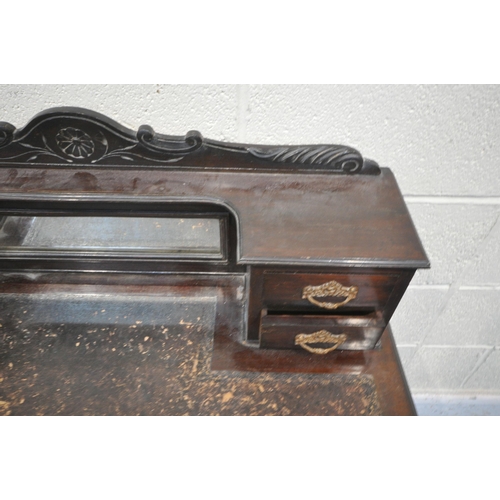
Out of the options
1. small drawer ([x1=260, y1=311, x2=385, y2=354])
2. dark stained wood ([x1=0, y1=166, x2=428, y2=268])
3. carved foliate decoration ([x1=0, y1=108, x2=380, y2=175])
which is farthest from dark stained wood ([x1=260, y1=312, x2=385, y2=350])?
carved foliate decoration ([x1=0, y1=108, x2=380, y2=175])

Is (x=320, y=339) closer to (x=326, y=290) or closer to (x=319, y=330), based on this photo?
(x=319, y=330)

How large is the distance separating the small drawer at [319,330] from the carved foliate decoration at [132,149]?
0.98ft

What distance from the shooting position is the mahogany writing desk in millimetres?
723

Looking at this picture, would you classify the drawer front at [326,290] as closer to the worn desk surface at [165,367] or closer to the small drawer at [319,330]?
the small drawer at [319,330]

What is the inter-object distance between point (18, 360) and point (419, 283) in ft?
3.57

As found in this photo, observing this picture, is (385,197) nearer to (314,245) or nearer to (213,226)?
(314,245)

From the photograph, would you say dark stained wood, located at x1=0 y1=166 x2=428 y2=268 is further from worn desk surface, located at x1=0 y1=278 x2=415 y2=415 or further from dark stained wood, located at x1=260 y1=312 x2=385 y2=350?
worn desk surface, located at x1=0 y1=278 x2=415 y2=415

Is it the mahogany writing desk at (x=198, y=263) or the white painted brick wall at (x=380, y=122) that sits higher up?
the white painted brick wall at (x=380, y=122)

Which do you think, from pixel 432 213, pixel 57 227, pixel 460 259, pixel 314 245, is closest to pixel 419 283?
pixel 460 259

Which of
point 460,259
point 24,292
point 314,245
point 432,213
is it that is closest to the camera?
point 314,245

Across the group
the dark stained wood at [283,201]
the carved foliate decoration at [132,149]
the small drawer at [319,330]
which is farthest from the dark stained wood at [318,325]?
the carved foliate decoration at [132,149]

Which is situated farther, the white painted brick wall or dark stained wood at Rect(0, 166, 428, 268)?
the white painted brick wall

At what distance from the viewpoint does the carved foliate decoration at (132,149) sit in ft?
2.39

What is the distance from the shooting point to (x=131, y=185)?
2.55 ft
